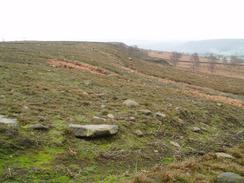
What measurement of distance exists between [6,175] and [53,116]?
20.4 ft

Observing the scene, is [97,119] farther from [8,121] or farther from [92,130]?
[8,121]

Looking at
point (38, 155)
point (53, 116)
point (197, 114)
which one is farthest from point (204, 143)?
point (38, 155)

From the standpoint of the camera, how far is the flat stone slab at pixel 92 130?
15.4 m

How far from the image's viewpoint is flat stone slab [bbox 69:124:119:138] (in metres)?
15.4

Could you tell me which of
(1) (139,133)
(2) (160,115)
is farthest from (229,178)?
(2) (160,115)

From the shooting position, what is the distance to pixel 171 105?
24.1m

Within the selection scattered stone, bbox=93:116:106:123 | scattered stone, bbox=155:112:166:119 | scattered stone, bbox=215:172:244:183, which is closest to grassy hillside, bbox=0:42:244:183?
scattered stone, bbox=93:116:106:123

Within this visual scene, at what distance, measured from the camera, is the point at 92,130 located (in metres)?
15.6

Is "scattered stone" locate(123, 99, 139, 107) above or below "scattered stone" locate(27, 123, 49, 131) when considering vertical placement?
below

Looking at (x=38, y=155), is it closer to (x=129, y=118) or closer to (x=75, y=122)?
(x=75, y=122)

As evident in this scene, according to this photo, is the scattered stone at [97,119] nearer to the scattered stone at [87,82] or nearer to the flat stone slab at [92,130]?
the flat stone slab at [92,130]

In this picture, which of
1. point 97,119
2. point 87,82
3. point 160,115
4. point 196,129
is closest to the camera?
point 97,119

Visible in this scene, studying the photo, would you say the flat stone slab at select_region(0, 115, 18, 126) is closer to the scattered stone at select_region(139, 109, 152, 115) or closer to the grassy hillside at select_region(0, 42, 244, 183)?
the grassy hillside at select_region(0, 42, 244, 183)

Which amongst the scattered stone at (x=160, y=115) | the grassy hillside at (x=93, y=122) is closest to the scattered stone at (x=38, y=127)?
the grassy hillside at (x=93, y=122)
